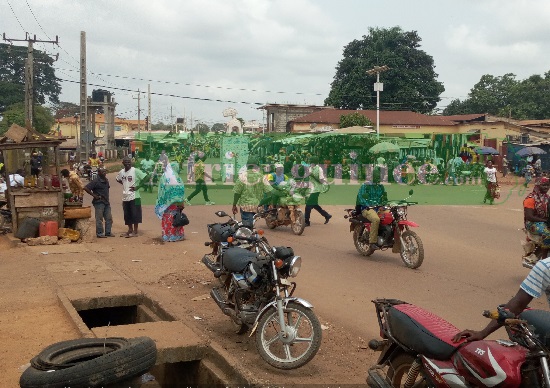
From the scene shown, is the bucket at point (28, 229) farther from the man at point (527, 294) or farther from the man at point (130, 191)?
the man at point (527, 294)

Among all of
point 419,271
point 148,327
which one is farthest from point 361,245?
point 148,327

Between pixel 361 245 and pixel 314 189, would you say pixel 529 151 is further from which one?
pixel 361 245

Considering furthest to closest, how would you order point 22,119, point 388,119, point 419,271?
point 22,119
point 388,119
point 419,271

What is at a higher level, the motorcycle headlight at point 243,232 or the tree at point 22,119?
the tree at point 22,119

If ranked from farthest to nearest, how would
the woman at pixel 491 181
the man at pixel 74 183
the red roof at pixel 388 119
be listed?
the red roof at pixel 388 119 < the woman at pixel 491 181 < the man at pixel 74 183

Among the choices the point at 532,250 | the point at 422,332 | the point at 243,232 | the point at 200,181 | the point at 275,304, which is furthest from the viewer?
the point at 200,181

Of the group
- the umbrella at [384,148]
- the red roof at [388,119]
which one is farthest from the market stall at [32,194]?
the red roof at [388,119]

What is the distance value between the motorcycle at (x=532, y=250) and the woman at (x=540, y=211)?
0.06 metres

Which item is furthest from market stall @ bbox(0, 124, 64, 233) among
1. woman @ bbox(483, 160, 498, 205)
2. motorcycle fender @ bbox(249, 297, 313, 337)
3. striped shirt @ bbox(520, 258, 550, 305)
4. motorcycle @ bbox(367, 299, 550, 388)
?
woman @ bbox(483, 160, 498, 205)

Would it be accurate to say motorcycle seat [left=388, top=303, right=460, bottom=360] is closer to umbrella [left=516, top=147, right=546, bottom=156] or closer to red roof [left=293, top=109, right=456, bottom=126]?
umbrella [left=516, top=147, right=546, bottom=156]

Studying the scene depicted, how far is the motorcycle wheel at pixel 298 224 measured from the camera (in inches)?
556

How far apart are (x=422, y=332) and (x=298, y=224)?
10.3 metres

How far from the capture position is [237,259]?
6375 millimetres

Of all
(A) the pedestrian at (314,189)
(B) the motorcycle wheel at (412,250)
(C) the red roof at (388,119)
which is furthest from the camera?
(C) the red roof at (388,119)
